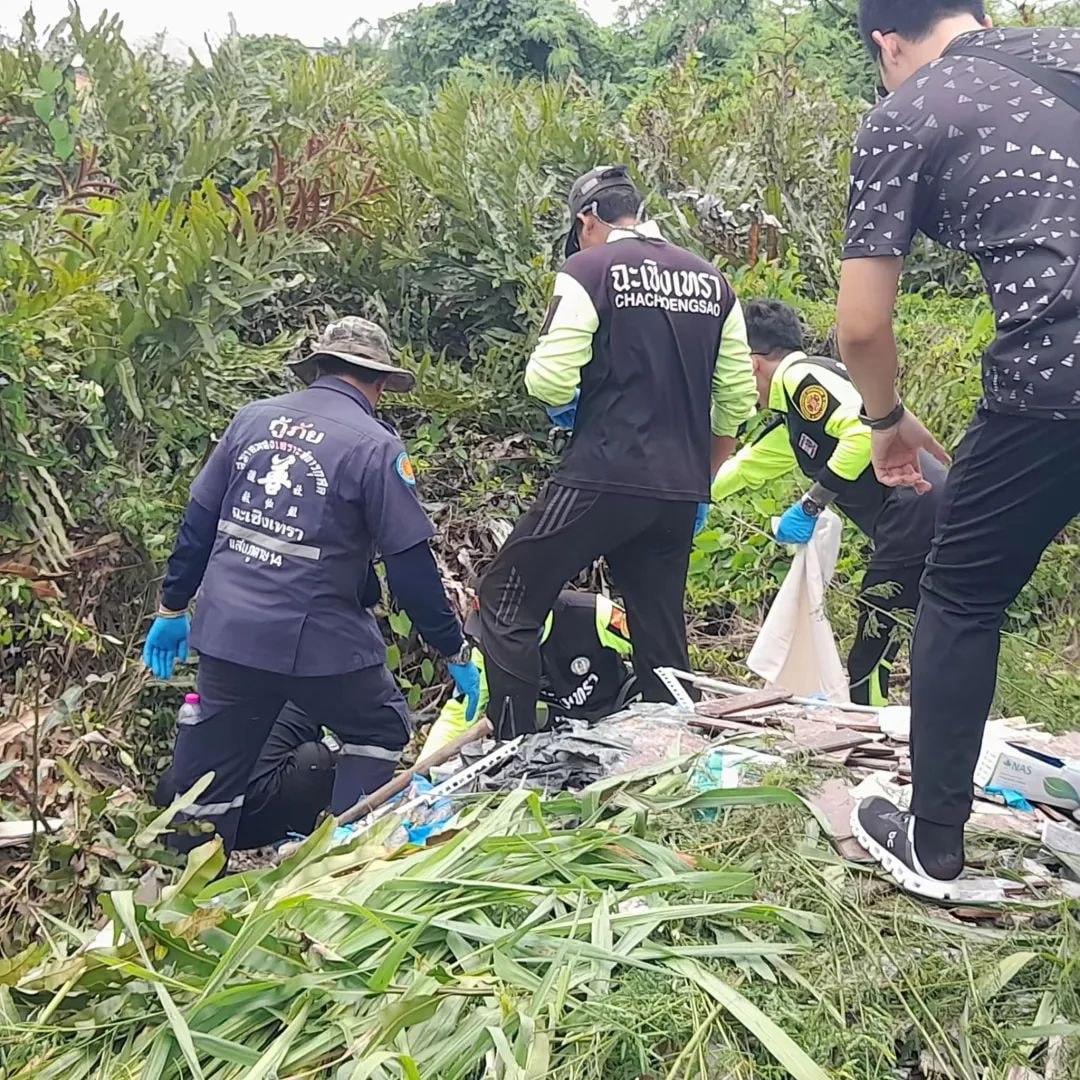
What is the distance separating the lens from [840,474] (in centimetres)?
432

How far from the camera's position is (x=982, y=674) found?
7.52 feet

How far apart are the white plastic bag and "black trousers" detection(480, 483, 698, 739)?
1.73 feet

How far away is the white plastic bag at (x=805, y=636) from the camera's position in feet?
14.5

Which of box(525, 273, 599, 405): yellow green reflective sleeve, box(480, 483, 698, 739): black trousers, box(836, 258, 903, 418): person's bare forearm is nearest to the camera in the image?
box(836, 258, 903, 418): person's bare forearm

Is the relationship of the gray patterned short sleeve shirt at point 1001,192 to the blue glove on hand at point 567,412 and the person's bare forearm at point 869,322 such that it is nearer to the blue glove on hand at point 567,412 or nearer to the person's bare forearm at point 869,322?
the person's bare forearm at point 869,322

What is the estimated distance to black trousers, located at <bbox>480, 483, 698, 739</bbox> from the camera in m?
3.92

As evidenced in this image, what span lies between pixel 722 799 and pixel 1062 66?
1665 mm

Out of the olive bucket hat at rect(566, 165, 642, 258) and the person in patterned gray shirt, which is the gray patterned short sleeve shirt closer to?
the person in patterned gray shirt

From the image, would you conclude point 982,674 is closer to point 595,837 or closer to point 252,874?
point 595,837

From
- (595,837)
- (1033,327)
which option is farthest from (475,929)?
(1033,327)

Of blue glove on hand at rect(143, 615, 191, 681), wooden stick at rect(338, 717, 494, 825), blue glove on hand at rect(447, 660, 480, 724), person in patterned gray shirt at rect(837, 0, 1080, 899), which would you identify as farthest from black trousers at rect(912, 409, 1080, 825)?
blue glove on hand at rect(143, 615, 191, 681)

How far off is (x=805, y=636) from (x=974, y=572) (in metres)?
2.26

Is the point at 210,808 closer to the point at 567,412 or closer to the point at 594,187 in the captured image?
the point at 567,412

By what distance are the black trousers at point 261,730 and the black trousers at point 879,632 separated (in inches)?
71.9
